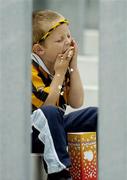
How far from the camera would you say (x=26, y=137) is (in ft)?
4.46

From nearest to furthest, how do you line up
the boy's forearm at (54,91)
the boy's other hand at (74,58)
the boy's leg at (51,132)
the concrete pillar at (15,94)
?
the concrete pillar at (15,94) → the boy's leg at (51,132) → the boy's forearm at (54,91) → the boy's other hand at (74,58)

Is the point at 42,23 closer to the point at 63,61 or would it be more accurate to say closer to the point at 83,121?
the point at 63,61

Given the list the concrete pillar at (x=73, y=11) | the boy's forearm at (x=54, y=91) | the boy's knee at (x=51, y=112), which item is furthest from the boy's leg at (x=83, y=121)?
the concrete pillar at (x=73, y=11)

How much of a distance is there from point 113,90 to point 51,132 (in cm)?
62

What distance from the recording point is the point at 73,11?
589cm

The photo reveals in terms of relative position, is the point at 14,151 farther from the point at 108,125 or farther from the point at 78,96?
the point at 78,96

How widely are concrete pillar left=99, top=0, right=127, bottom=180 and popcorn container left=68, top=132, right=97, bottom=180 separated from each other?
66cm

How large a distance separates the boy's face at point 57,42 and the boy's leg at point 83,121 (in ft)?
0.63

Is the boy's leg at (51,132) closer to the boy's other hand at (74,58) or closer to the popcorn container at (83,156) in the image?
the popcorn container at (83,156)

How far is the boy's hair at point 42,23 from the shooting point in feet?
7.02

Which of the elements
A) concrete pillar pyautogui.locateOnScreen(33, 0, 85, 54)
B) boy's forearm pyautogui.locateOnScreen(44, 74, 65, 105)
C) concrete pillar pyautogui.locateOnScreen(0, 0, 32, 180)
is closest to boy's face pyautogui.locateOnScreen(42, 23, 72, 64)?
boy's forearm pyautogui.locateOnScreen(44, 74, 65, 105)

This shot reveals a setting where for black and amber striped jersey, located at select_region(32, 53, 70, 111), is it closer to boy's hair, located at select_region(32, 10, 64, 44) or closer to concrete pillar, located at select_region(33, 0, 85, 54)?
boy's hair, located at select_region(32, 10, 64, 44)

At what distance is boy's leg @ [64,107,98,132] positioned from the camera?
6.93 ft

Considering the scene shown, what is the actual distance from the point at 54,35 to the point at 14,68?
0.81m
